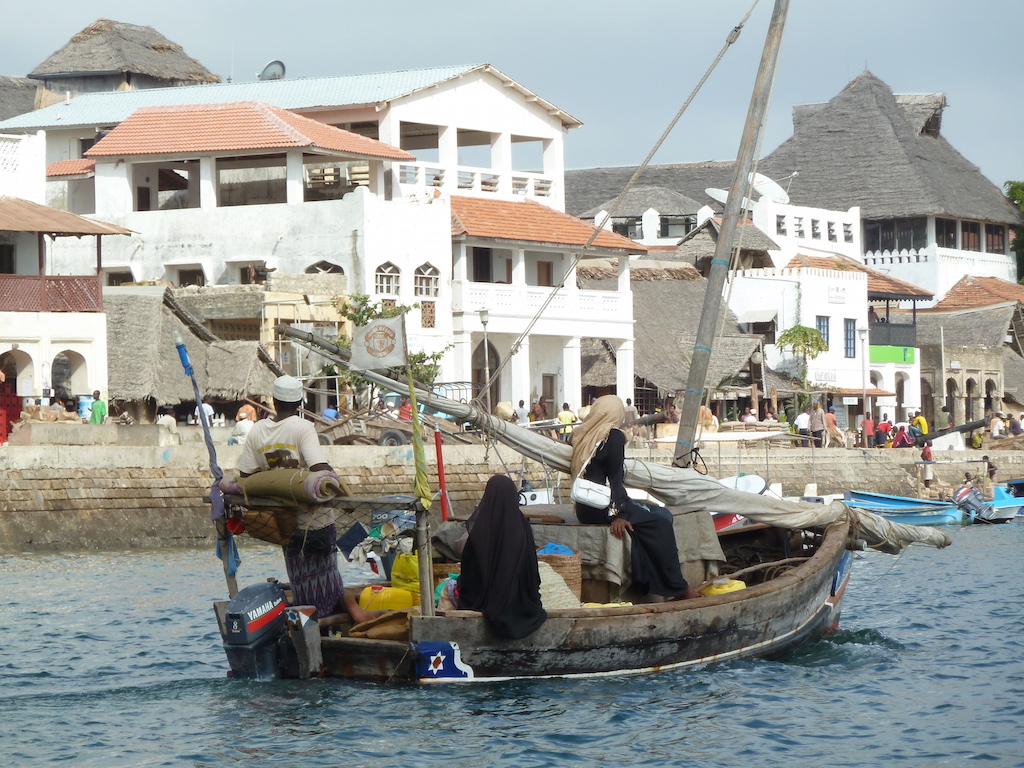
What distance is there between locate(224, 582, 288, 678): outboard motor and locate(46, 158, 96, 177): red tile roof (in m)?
32.1

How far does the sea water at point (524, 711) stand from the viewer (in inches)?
436

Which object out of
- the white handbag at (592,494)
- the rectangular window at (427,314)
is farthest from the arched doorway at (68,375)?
the white handbag at (592,494)

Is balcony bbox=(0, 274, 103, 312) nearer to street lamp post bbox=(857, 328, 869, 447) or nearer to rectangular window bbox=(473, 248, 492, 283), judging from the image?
rectangular window bbox=(473, 248, 492, 283)

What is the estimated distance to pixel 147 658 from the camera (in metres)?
15.0

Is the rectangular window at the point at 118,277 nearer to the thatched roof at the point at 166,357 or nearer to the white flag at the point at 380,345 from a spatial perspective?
the thatched roof at the point at 166,357

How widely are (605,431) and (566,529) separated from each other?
2.98ft

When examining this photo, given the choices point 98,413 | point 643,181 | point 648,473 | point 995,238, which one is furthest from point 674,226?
point 648,473

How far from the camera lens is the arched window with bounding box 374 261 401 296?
128 feet

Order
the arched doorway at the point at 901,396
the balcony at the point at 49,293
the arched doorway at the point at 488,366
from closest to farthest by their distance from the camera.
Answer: the balcony at the point at 49,293 → the arched doorway at the point at 488,366 → the arched doorway at the point at 901,396

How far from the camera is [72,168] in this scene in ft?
141

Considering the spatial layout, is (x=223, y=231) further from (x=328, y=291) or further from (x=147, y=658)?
(x=147, y=658)

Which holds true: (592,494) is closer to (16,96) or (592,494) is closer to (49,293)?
(49,293)

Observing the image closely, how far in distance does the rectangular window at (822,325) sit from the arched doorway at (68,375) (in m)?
25.5

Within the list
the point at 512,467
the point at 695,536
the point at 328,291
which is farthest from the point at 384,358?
the point at 328,291
